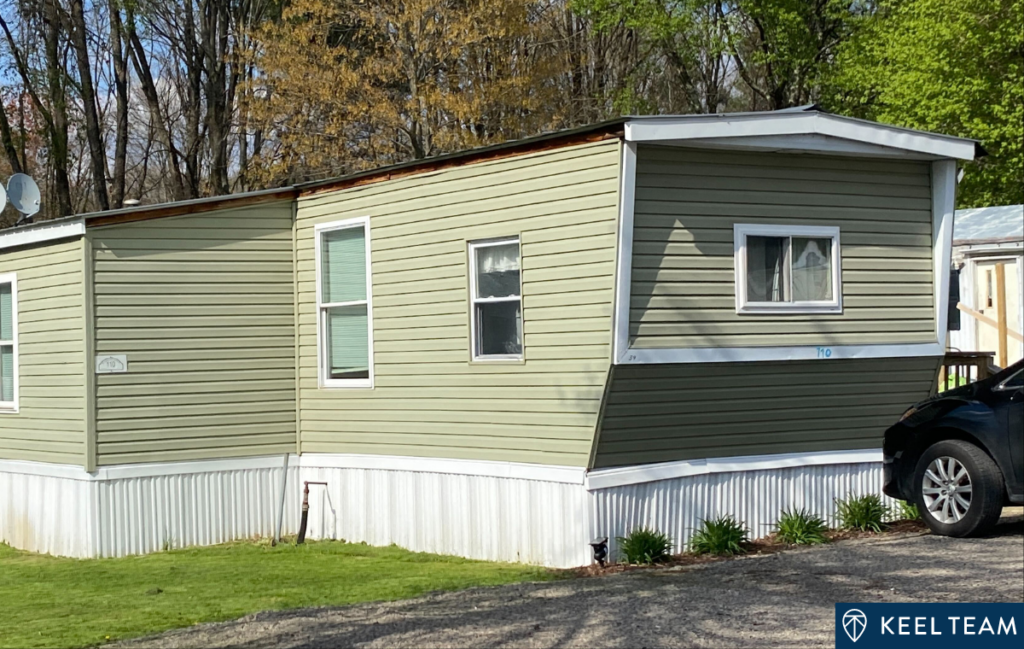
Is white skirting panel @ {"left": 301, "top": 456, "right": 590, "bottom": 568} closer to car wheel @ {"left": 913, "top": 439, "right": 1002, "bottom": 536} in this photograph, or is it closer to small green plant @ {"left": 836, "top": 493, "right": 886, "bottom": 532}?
small green plant @ {"left": 836, "top": 493, "right": 886, "bottom": 532}

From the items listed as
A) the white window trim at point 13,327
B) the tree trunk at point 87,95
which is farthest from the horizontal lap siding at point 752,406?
the tree trunk at point 87,95

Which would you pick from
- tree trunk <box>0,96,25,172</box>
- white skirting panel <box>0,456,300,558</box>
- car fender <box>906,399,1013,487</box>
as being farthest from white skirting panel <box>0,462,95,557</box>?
tree trunk <box>0,96,25,172</box>

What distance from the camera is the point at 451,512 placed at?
1195cm

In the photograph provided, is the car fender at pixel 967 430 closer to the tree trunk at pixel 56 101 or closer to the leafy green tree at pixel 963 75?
the leafy green tree at pixel 963 75

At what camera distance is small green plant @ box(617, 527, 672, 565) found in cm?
1054

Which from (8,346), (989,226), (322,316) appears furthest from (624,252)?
(989,226)

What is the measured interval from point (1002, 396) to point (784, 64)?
21.9 metres

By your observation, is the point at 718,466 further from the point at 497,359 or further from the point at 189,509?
the point at 189,509

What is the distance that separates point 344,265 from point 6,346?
13.3 ft

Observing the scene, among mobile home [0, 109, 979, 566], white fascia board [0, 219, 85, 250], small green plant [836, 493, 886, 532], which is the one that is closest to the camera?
mobile home [0, 109, 979, 566]

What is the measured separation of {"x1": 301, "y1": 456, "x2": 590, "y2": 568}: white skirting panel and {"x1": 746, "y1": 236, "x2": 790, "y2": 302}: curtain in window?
2.15 m

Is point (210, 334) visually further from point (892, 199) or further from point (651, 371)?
point (892, 199)

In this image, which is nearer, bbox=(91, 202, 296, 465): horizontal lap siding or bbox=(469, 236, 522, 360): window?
bbox=(469, 236, 522, 360): window

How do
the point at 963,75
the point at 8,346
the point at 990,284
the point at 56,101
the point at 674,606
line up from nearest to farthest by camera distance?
the point at 674,606, the point at 8,346, the point at 990,284, the point at 56,101, the point at 963,75
